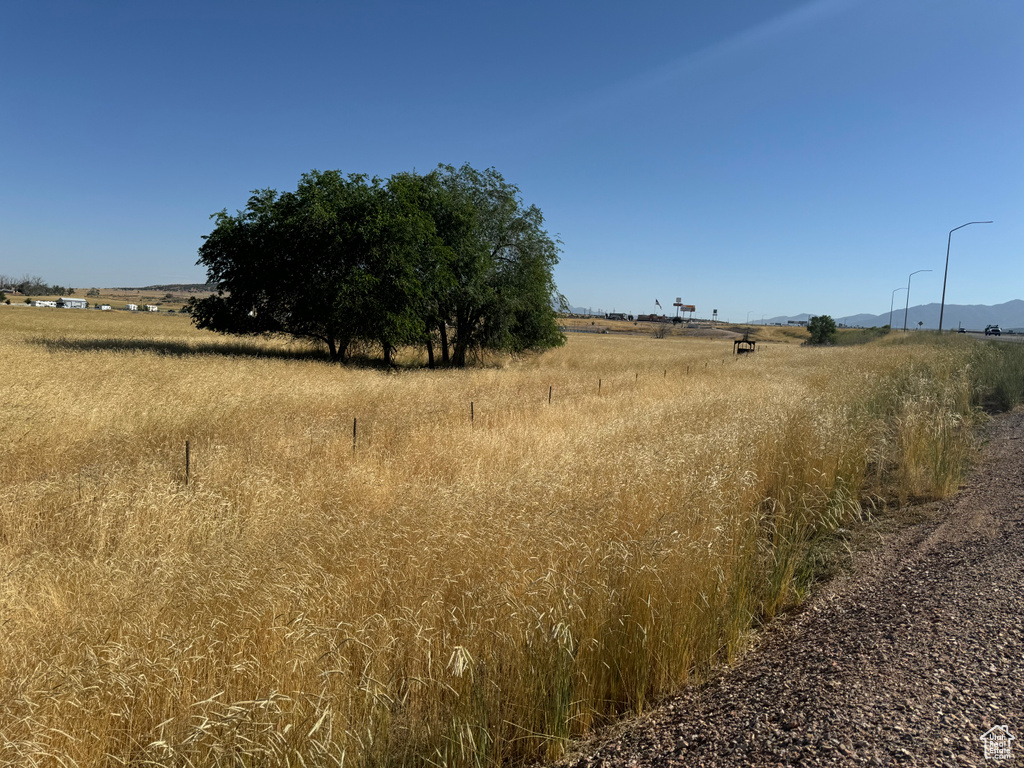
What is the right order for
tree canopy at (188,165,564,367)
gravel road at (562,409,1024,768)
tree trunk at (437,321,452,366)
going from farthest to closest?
tree trunk at (437,321,452,366)
tree canopy at (188,165,564,367)
gravel road at (562,409,1024,768)

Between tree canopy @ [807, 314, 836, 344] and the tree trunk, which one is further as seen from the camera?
tree canopy @ [807, 314, 836, 344]

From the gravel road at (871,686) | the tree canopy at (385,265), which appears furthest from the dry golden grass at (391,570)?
the tree canopy at (385,265)

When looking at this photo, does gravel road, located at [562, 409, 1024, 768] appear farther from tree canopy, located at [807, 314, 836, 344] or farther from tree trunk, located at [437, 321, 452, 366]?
tree canopy, located at [807, 314, 836, 344]

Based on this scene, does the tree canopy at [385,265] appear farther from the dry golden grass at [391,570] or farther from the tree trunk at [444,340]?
the dry golden grass at [391,570]

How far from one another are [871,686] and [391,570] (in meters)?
3.51

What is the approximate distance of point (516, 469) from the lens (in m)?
8.34

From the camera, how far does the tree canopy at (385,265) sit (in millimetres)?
27219

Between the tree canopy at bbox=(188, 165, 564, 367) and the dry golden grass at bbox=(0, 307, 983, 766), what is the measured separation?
16582 mm

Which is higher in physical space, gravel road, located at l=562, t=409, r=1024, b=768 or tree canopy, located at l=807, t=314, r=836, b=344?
tree canopy, located at l=807, t=314, r=836, b=344

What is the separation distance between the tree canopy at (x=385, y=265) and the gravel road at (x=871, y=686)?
24.2m

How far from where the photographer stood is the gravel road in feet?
10.0

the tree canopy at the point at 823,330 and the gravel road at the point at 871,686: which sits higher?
the tree canopy at the point at 823,330

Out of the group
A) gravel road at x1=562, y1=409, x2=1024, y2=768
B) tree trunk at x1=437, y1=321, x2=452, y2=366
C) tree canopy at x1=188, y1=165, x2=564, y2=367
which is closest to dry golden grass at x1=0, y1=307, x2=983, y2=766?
gravel road at x1=562, y1=409, x2=1024, y2=768

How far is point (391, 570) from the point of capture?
4.84 metres
